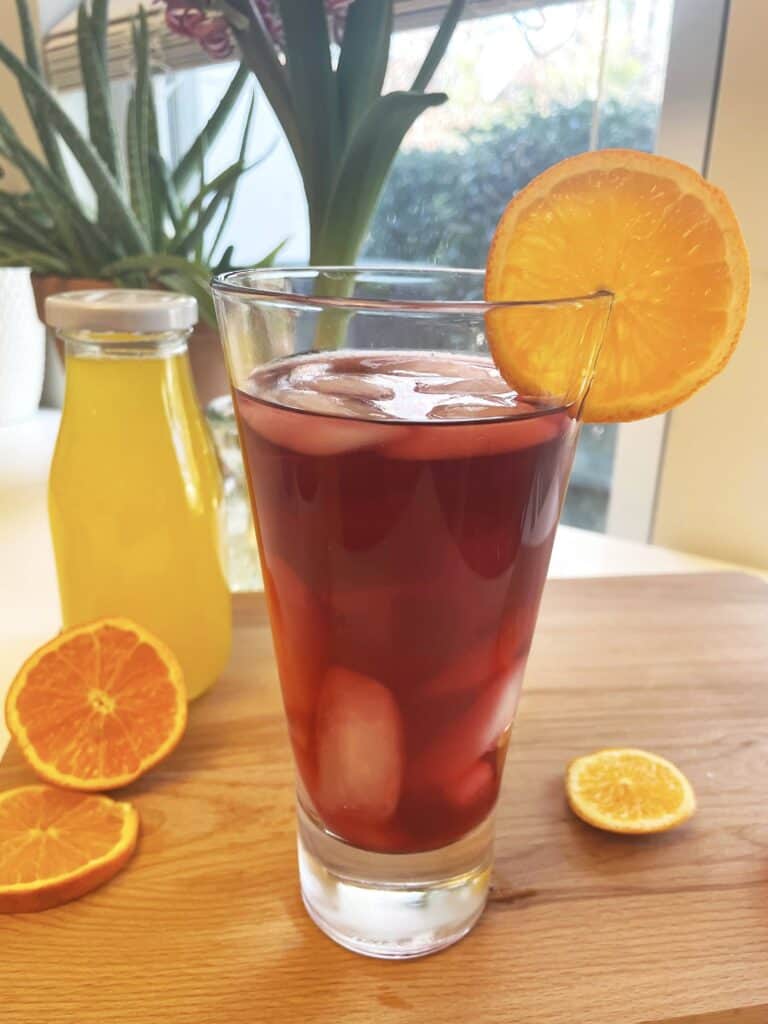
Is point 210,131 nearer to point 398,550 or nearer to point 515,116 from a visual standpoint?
point 515,116

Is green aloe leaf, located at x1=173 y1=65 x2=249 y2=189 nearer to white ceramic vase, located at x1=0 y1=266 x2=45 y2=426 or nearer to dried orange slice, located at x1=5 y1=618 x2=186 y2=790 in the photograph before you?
white ceramic vase, located at x1=0 y1=266 x2=45 y2=426

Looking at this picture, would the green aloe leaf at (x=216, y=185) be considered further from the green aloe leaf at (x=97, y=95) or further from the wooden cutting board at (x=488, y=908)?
the wooden cutting board at (x=488, y=908)

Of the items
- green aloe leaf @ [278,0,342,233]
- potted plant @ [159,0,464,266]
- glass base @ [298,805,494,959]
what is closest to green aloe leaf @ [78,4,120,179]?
potted plant @ [159,0,464,266]

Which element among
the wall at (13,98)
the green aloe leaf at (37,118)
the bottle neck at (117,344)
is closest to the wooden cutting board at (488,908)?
the bottle neck at (117,344)

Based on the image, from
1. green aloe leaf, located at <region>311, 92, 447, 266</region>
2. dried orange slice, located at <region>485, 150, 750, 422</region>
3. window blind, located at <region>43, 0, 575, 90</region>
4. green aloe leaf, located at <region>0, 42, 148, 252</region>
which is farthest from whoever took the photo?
window blind, located at <region>43, 0, 575, 90</region>

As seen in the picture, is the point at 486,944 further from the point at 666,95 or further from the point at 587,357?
the point at 666,95

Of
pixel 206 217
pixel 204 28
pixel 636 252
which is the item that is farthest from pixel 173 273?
pixel 636 252

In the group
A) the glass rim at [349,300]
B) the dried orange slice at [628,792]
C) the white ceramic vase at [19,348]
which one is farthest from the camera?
the white ceramic vase at [19,348]
